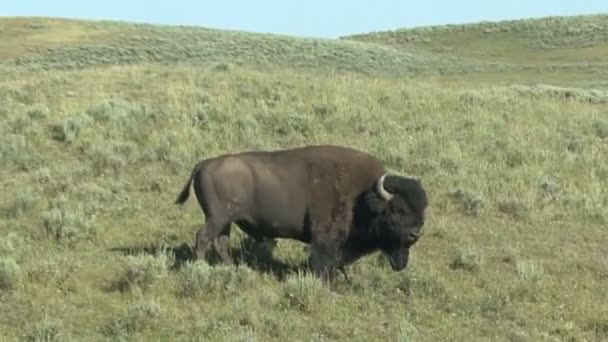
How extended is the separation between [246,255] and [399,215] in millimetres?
1696

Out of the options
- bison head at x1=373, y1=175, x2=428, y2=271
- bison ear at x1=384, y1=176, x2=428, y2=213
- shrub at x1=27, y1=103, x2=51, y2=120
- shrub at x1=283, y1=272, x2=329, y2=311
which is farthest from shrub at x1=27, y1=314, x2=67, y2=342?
shrub at x1=27, y1=103, x2=51, y2=120

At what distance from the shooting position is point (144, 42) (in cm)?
4741

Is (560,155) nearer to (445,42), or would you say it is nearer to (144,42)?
(144,42)

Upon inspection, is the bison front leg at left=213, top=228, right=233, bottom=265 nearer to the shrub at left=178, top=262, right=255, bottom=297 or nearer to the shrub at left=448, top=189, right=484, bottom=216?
the shrub at left=178, top=262, right=255, bottom=297

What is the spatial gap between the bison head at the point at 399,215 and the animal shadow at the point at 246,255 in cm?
92

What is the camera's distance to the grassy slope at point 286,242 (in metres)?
8.32

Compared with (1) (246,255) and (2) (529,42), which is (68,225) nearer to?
(1) (246,255)

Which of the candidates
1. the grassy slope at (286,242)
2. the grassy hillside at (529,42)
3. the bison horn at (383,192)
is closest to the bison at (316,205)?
the bison horn at (383,192)

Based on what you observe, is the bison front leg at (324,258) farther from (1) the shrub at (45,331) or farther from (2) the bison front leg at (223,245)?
(1) the shrub at (45,331)

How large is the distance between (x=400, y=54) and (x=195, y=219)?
38926 mm

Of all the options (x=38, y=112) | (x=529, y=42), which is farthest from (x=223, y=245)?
(x=529, y=42)

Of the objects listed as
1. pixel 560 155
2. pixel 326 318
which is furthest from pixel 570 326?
pixel 560 155

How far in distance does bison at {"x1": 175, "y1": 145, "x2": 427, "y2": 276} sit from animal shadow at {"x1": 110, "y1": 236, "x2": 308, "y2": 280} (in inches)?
9.4

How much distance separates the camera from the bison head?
9672 mm
